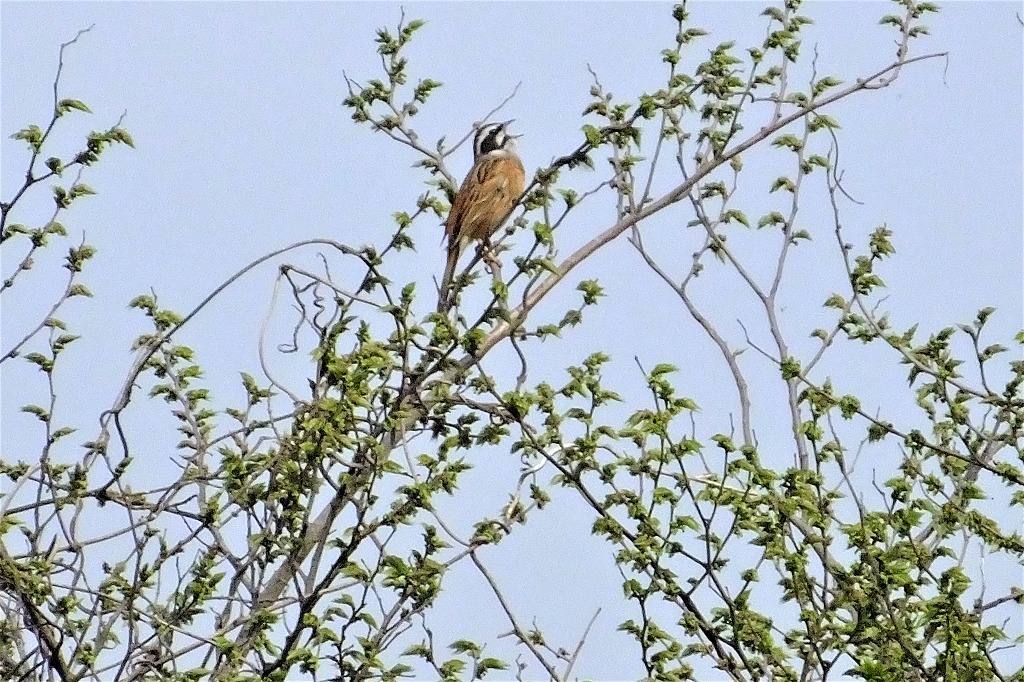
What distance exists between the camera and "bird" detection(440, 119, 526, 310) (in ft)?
32.5

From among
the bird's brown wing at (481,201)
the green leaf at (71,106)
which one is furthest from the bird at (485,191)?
the green leaf at (71,106)

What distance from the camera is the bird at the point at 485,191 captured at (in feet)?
32.5

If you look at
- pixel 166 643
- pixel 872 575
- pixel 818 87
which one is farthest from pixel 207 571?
pixel 818 87

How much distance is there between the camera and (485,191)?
10.2 meters

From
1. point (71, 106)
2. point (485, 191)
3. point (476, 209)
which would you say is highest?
point (485, 191)

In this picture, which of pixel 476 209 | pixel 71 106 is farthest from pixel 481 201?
pixel 71 106

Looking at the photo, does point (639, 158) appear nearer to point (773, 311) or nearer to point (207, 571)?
point (773, 311)

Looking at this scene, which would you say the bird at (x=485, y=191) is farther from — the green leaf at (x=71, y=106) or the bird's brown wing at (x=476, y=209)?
the green leaf at (x=71, y=106)

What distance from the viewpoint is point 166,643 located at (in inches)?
246

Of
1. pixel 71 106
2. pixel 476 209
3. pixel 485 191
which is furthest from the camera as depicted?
pixel 485 191

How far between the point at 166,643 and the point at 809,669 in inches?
98.4

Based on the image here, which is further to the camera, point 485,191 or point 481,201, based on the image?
point 485,191

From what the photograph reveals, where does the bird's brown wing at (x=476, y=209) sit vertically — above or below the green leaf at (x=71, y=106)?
above

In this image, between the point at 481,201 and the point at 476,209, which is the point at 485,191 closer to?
the point at 481,201
